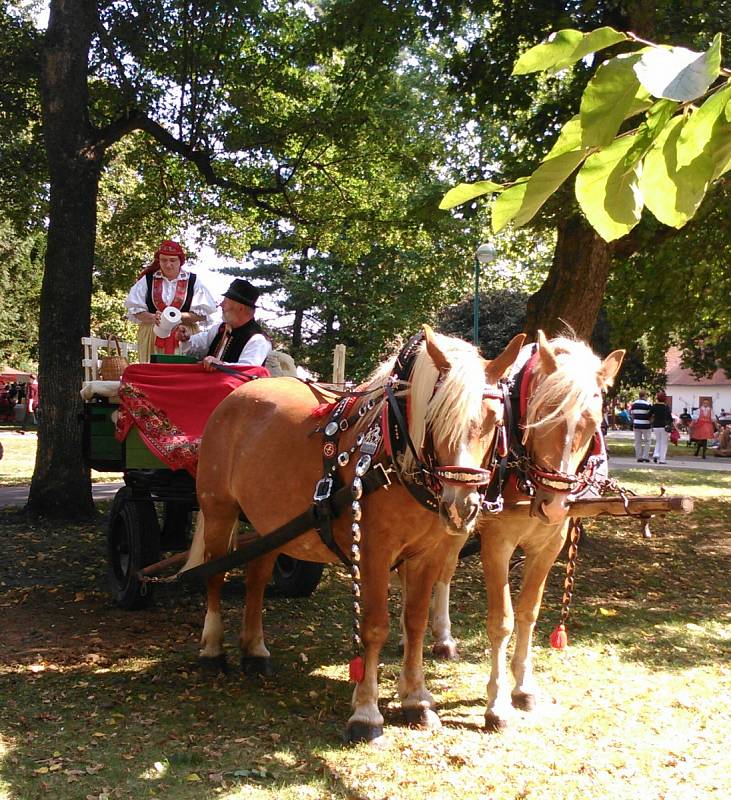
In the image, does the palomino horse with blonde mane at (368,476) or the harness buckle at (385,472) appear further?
the harness buckle at (385,472)

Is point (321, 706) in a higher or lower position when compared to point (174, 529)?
lower

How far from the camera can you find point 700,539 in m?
11.1

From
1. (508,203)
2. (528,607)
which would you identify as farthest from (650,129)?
(528,607)

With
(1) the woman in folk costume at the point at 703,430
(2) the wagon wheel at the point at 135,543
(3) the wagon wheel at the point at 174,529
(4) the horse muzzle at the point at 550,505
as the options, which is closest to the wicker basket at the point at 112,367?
(2) the wagon wheel at the point at 135,543

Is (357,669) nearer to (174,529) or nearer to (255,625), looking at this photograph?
(255,625)

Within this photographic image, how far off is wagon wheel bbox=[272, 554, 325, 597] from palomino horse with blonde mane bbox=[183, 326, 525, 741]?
134 centimetres

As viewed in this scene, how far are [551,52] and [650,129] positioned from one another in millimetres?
283

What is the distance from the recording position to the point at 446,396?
3.69 m

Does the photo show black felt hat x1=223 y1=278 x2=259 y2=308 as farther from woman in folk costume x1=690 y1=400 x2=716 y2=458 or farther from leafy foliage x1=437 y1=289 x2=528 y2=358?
leafy foliage x1=437 y1=289 x2=528 y2=358

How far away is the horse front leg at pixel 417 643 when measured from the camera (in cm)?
433

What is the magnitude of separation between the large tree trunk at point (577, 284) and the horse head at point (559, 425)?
5199mm

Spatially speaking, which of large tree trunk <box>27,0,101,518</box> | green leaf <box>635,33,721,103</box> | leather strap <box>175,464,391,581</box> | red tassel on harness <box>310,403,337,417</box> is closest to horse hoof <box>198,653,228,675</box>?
leather strap <box>175,464,391,581</box>

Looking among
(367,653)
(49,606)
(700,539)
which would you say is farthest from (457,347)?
(700,539)

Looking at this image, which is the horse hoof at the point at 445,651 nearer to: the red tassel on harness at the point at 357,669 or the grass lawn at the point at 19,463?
the red tassel on harness at the point at 357,669
